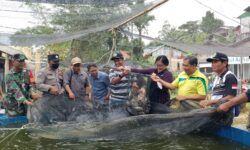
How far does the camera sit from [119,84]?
21.0ft

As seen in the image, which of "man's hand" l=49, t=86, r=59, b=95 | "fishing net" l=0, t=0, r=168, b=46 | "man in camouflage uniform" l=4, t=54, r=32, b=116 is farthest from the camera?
"fishing net" l=0, t=0, r=168, b=46

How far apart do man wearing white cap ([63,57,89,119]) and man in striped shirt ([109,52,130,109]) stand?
0.50 metres

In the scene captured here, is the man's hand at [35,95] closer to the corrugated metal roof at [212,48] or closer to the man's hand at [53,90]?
the man's hand at [53,90]

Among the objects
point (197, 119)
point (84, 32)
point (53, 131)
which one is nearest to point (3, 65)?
point (84, 32)

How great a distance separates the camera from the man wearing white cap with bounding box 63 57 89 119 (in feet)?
20.8

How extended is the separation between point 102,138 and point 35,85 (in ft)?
6.26

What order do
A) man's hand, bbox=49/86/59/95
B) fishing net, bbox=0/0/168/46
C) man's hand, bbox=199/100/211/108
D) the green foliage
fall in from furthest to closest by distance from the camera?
the green foliage, fishing net, bbox=0/0/168/46, man's hand, bbox=49/86/59/95, man's hand, bbox=199/100/211/108

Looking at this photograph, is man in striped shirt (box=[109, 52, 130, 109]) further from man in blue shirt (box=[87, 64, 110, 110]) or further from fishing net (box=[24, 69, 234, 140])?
man in blue shirt (box=[87, 64, 110, 110])

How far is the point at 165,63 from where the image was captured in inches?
215

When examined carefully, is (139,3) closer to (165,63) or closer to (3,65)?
(165,63)

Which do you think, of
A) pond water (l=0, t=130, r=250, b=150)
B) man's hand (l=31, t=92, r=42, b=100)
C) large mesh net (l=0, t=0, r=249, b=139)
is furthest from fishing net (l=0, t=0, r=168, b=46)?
pond water (l=0, t=130, r=250, b=150)

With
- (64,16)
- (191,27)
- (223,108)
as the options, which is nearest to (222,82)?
(223,108)

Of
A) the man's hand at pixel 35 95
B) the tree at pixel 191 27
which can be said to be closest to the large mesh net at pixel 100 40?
the man's hand at pixel 35 95

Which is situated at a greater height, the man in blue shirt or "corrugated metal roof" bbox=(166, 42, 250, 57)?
"corrugated metal roof" bbox=(166, 42, 250, 57)
